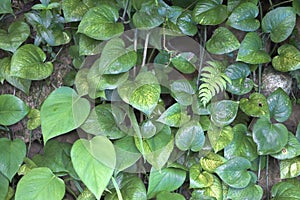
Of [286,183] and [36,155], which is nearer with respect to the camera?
[286,183]

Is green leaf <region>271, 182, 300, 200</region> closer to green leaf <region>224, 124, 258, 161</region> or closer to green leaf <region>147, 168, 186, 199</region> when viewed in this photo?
green leaf <region>224, 124, 258, 161</region>

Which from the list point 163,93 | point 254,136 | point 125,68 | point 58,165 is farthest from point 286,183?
point 58,165

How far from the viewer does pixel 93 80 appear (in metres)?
1.01

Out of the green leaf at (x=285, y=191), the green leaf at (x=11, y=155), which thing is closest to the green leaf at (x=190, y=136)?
the green leaf at (x=285, y=191)

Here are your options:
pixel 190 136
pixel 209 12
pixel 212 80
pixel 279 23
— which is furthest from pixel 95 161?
pixel 279 23

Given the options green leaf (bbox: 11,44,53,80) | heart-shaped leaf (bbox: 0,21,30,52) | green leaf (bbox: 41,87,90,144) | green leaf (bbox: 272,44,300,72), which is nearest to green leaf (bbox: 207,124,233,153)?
green leaf (bbox: 272,44,300,72)

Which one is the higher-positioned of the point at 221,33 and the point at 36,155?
the point at 221,33

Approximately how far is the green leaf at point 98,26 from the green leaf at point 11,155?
1.35ft

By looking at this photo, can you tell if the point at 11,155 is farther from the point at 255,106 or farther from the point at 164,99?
the point at 255,106

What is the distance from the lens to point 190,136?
3.37ft

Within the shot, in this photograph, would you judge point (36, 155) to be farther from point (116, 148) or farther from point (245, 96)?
point (245, 96)

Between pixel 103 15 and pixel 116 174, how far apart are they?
0.45 metres

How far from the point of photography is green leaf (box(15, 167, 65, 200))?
1012 millimetres

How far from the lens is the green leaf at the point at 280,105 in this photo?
1032 mm
